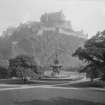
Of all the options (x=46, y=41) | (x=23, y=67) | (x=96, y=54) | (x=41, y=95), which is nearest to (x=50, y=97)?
(x=41, y=95)

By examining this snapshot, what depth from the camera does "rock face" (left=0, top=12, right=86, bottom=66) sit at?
135 metres

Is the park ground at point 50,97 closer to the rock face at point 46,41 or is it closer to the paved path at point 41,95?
the paved path at point 41,95

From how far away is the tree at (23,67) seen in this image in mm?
33094

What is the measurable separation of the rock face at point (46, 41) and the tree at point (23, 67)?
301ft

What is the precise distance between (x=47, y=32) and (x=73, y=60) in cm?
3852

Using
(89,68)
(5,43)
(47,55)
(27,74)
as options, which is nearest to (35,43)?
(47,55)

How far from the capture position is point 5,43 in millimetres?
152875

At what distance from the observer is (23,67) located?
111ft

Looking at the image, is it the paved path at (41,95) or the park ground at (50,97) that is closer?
the park ground at (50,97)

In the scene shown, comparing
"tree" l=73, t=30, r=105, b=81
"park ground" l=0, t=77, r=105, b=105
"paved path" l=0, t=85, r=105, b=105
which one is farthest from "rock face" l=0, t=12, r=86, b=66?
"tree" l=73, t=30, r=105, b=81

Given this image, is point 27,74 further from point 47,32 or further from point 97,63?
point 47,32

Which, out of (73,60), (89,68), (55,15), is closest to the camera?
(89,68)

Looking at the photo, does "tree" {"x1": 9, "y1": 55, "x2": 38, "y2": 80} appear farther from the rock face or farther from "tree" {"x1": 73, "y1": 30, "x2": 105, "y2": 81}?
the rock face

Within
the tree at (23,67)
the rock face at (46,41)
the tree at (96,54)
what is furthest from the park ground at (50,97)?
A: the rock face at (46,41)
